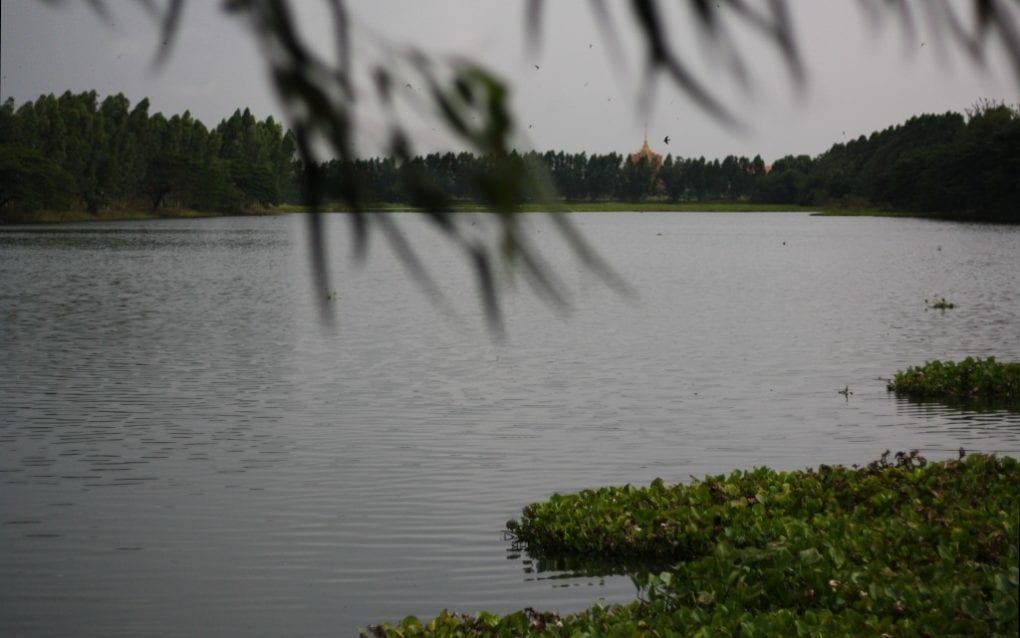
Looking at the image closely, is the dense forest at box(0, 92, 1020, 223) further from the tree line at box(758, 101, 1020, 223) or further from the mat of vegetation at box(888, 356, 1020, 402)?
the mat of vegetation at box(888, 356, 1020, 402)

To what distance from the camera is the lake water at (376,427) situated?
45.3 ft

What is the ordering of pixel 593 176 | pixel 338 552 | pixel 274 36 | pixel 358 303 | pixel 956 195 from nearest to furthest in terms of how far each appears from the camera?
pixel 274 36
pixel 338 552
pixel 358 303
pixel 956 195
pixel 593 176

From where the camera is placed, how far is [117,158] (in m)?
136

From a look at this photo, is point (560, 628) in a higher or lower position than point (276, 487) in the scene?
higher

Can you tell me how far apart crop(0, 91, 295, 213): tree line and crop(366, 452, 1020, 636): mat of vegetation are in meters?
90.2

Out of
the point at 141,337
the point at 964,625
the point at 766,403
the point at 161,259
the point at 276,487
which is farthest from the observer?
the point at 161,259

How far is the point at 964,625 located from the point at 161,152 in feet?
479

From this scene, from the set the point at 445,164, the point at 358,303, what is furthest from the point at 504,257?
the point at 358,303

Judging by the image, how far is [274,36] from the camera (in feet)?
6.72

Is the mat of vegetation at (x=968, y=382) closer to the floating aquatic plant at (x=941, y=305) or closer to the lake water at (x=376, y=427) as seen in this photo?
the lake water at (x=376, y=427)

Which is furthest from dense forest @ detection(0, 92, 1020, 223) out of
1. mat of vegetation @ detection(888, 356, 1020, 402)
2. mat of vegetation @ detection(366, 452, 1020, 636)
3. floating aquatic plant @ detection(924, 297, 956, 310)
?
mat of vegetation @ detection(366, 452, 1020, 636)

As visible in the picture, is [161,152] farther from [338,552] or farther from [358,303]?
[338,552]

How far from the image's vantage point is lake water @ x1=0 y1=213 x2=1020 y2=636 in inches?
543

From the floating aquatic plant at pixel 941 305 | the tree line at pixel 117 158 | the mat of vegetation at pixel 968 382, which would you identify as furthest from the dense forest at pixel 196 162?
the mat of vegetation at pixel 968 382
